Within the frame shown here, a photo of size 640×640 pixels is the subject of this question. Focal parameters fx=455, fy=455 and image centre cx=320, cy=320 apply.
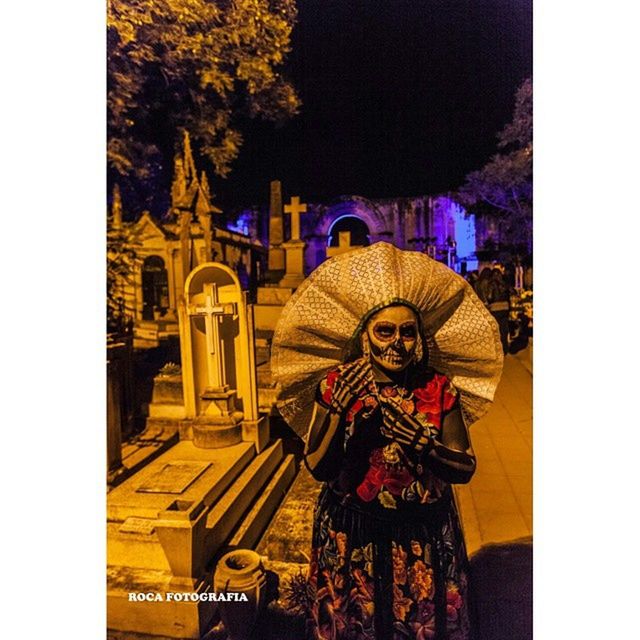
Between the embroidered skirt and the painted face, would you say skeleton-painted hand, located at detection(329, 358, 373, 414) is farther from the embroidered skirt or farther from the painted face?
the embroidered skirt

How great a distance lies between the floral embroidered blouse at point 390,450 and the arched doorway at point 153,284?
36.5 inches

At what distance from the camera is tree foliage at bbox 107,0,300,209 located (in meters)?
2.21

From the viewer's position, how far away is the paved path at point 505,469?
2186mm

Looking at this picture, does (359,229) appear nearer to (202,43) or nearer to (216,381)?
(216,381)

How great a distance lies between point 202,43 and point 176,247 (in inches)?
39.4

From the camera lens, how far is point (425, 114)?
2.23 m

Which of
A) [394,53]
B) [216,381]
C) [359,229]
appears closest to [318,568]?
[216,381]

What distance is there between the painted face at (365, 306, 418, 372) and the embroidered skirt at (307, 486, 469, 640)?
26.7 inches

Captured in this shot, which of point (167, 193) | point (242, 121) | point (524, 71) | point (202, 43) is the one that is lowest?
point (167, 193)

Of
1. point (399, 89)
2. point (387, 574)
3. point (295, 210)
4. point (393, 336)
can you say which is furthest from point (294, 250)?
point (387, 574)

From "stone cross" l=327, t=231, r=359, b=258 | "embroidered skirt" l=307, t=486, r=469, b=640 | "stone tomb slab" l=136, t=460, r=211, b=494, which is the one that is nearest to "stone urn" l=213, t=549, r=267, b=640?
"embroidered skirt" l=307, t=486, r=469, b=640

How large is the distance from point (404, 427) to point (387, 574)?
691 millimetres

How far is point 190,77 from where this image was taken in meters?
2.24

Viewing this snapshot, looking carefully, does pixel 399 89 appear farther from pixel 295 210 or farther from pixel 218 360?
pixel 218 360
